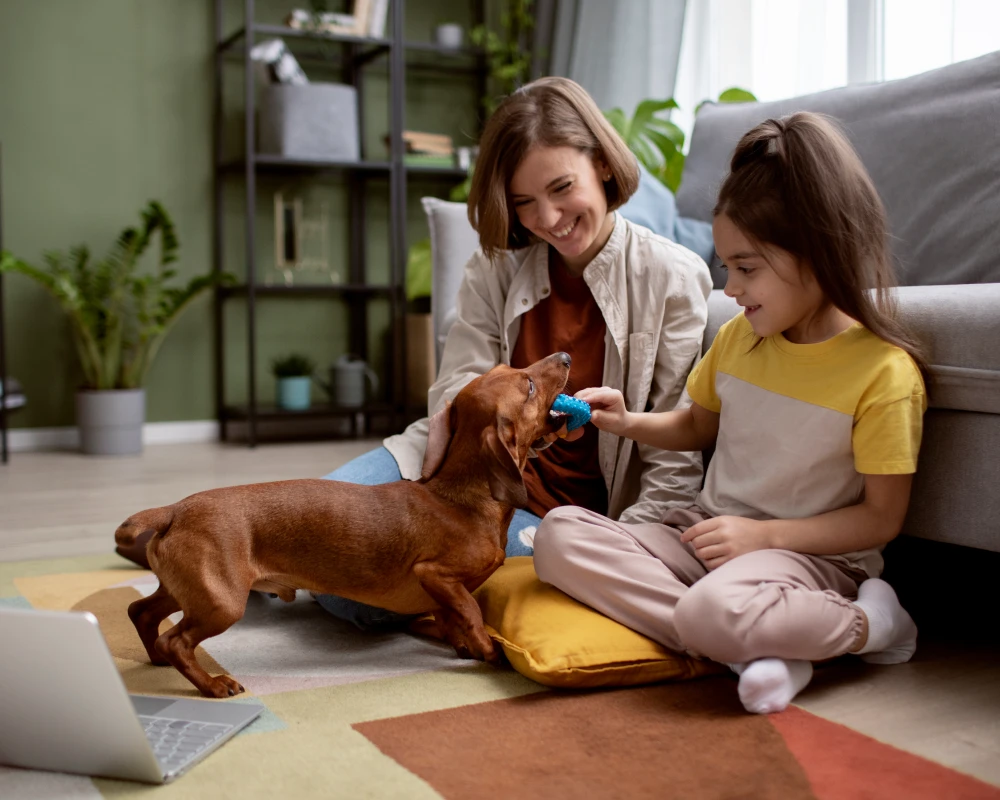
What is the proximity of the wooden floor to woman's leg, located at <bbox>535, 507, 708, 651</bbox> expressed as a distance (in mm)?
221

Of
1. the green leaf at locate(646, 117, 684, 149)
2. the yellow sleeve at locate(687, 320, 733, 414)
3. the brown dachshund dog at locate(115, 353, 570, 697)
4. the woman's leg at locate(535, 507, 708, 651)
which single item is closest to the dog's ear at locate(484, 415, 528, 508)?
the brown dachshund dog at locate(115, 353, 570, 697)

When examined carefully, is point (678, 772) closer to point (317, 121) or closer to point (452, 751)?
point (452, 751)

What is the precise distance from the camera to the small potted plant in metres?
4.34

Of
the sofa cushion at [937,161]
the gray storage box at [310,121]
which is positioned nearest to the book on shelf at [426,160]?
the gray storage box at [310,121]

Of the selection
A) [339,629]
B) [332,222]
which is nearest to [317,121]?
[332,222]

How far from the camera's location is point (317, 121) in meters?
4.18

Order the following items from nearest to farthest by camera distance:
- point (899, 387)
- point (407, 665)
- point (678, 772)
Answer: point (678, 772) → point (899, 387) → point (407, 665)

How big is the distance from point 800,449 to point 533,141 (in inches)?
27.2

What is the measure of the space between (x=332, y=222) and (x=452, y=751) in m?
3.64

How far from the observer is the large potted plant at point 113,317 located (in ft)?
12.9

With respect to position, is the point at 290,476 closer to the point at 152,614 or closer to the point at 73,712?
the point at 152,614

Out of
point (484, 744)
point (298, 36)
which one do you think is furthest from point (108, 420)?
point (484, 744)

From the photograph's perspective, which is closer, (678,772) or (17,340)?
(678,772)

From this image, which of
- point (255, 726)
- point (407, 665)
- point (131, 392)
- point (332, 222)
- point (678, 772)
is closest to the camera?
point (678, 772)
